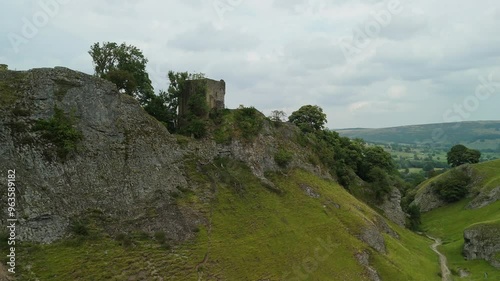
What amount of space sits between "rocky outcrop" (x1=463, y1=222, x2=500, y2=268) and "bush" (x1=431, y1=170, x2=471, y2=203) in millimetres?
36775

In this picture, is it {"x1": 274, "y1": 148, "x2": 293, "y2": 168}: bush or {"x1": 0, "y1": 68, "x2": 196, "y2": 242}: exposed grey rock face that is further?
{"x1": 274, "y1": 148, "x2": 293, "y2": 168}: bush

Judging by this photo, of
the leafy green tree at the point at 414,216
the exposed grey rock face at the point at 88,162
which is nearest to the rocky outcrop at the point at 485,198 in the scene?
the leafy green tree at the point at 414,216

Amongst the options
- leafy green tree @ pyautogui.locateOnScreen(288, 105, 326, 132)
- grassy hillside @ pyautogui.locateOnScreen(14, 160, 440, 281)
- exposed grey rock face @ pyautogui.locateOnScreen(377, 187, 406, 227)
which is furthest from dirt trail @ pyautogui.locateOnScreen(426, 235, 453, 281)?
leafy green tree @ pyautogui.locateOnScreen(288, 105, 326, 132)

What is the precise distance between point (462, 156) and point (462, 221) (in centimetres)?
5388

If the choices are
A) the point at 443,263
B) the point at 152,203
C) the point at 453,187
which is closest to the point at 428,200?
the point at 453,187

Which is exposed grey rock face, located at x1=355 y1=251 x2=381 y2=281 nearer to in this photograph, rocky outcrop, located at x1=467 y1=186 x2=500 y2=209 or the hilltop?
the hilltop

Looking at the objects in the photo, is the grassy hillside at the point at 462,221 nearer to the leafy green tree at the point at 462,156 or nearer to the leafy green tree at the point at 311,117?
the leafy green tree at the point at 462,156

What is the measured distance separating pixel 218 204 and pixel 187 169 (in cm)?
581

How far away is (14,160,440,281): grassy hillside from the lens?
35750 mm

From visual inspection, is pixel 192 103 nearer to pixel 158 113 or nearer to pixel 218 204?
pixel 158 113

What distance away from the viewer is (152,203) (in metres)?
43.5

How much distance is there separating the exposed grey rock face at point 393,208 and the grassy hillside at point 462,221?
29.4ft

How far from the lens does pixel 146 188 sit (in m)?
44.1

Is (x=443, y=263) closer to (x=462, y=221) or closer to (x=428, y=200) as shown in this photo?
(x=462, y=221)
